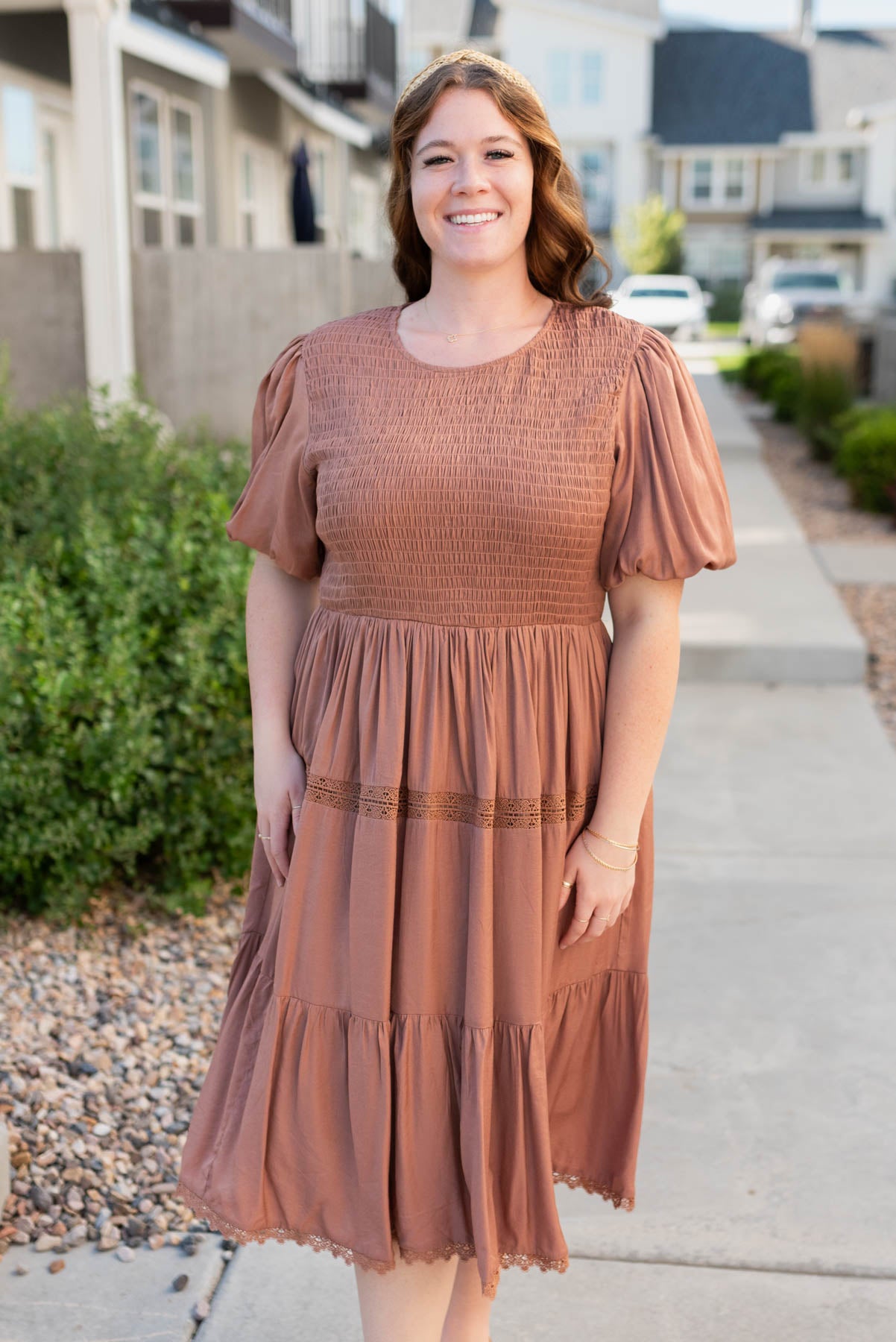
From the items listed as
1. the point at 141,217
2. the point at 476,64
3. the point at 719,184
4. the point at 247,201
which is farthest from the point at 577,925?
the point at 719,184

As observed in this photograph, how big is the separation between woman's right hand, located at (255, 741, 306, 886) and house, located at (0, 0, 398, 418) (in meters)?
7.15

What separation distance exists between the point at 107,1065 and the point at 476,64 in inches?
89.8

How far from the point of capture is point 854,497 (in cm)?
1047

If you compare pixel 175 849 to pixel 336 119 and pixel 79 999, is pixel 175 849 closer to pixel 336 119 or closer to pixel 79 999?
pixel 79 999

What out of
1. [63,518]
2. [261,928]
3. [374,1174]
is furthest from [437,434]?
[63,518]

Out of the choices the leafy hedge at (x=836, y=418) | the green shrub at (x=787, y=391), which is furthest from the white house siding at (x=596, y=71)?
the green shrub at (x=787, y=391)

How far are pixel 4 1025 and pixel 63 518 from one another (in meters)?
1.93

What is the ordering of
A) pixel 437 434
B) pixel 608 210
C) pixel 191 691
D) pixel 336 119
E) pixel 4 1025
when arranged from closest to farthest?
pixel 437 434, pixel 4 1025, pixel 191 691, pixel 336 119, pixel 608 210

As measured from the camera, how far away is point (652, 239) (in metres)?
38.8

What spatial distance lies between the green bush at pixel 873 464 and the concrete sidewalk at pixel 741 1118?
4.84 meters

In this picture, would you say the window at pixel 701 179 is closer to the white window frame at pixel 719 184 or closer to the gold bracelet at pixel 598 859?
the white window frame at pixel 719 184

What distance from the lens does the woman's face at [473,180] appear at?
1.89 m

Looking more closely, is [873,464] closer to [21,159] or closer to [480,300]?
[21,159]

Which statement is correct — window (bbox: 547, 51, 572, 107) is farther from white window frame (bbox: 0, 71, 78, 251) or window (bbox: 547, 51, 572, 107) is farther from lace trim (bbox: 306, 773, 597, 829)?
lace trim (bbox: 306, 773, 597, 829)
